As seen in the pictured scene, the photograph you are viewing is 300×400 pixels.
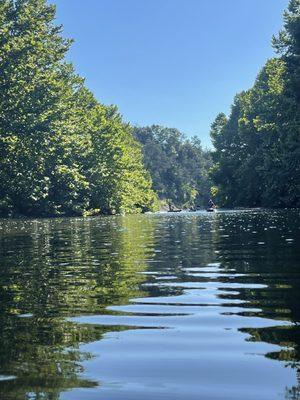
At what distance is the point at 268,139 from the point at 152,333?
58700 millimetres

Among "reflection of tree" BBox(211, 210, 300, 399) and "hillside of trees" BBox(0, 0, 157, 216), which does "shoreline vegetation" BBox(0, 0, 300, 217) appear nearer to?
"hillside of trees" BBox(0, 0, 157, 216)

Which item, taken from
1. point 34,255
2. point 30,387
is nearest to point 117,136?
point 34,255

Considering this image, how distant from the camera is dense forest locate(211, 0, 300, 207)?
5050 centimetres

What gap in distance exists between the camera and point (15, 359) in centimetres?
432

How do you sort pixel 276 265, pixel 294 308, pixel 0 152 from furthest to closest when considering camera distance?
pixel 0 152 → pixel 276 265 → pixel 294 308

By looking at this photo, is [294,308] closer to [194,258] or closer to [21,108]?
[194,258]

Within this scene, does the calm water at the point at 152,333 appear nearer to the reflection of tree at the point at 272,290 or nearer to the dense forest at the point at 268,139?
the reflection of tree at the point at 272,290

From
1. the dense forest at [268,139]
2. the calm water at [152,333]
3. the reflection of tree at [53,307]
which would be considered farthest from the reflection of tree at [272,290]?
the dense forest at [268,139]

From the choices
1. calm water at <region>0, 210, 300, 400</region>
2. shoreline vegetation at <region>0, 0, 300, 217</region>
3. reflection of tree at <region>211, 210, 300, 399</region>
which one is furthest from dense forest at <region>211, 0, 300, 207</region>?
calm water at <region>0, 210, 300, 400</region>

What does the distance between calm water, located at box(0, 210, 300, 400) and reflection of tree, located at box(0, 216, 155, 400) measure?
0.01m

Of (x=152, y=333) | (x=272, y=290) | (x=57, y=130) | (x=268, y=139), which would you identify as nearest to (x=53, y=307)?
(x=152, y=333)

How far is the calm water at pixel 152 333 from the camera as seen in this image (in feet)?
12.1

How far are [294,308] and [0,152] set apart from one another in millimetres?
46729

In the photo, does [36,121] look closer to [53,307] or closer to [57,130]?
[57,130]
